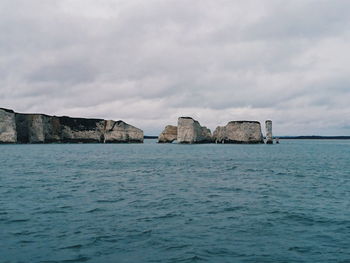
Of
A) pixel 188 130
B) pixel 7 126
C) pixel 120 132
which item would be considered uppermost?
pixel 7 126

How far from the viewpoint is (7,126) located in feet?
274

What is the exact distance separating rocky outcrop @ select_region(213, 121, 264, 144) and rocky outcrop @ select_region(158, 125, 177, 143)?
1865cm

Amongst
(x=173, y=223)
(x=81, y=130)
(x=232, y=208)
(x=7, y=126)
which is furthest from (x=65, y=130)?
(x=173, y=223)

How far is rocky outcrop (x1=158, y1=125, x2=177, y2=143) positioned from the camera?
398 feet

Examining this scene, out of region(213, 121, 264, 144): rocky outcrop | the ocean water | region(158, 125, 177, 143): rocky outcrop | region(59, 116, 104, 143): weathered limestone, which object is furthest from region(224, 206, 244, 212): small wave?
region(158, 125, 177, 143): rocky outcrop

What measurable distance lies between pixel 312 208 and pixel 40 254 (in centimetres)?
1059

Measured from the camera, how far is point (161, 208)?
1323cm

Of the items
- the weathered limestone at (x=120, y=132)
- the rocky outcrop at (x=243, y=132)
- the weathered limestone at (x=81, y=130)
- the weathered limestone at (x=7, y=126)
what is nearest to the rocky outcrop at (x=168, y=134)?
the weathered limestone at (x=120, y=132)

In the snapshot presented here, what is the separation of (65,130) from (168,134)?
37.2m

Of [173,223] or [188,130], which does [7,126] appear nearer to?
[188,130]

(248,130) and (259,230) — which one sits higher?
(248,130)

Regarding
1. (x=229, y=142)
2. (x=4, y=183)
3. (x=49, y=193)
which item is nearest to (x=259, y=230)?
(x=49, y=193)

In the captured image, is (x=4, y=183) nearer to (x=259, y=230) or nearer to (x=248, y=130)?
(x=259, y=230)

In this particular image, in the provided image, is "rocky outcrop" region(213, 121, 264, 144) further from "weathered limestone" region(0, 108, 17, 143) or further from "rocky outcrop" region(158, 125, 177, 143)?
"weathered limestone" region(0, 108, 17, 143)
